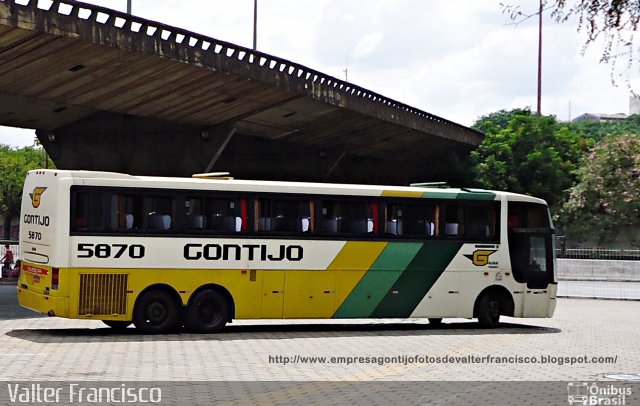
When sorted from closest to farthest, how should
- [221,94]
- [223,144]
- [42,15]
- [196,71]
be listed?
[42,15] → [196,71] → [221,94] → [223,144]

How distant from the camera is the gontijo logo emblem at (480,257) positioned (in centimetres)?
2352

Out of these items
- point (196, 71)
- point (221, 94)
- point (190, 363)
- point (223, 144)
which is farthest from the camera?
point (223, 144)

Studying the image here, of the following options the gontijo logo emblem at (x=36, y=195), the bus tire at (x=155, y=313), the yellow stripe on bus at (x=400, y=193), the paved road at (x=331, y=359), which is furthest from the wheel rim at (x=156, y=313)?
the yellow stripe on bus at (x=400, y=193)

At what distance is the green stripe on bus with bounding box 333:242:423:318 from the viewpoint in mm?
22250

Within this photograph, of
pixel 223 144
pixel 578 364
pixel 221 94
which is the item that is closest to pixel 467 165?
pixel 223 144

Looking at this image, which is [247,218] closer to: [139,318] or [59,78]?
[139,318]

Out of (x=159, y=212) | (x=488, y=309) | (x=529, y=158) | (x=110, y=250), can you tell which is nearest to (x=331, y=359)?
(x=110, y=250)

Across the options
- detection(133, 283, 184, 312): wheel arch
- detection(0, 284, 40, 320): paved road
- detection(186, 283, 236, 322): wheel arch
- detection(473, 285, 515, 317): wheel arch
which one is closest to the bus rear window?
detection(473, 285, 515, 317): wheel arch

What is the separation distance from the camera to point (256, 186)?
21719 millimetres

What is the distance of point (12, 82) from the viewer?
39.4m

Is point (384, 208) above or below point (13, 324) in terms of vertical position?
above

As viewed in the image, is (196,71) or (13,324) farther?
(196,71)

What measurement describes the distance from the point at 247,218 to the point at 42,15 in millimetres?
15741

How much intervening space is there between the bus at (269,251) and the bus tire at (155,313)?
2cm
